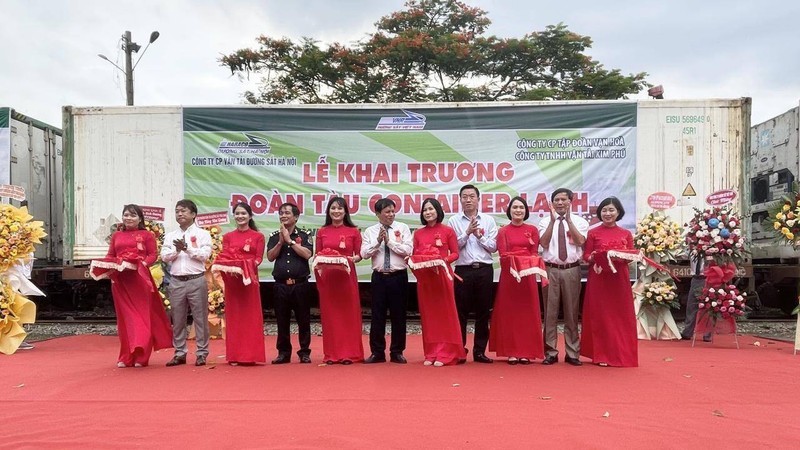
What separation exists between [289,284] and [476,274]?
1.65 metres

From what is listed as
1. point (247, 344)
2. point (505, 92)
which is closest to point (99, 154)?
point (247, 344)

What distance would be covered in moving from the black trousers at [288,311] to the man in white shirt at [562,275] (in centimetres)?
209

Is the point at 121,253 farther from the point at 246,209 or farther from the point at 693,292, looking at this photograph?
the point at 693,292

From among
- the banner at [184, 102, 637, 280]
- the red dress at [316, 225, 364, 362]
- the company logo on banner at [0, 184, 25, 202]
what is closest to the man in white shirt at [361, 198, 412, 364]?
the red dress at [316, 225, 364, 362]

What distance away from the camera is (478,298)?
5609 mm

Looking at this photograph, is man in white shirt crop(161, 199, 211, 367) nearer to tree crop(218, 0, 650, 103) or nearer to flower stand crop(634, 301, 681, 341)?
flower stand crop(634, 301, 681, 341)

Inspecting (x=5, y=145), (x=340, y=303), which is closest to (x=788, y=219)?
(x=340, y=303)

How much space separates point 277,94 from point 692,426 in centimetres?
1457

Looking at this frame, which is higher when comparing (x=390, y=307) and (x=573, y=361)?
(x=390, y=307)

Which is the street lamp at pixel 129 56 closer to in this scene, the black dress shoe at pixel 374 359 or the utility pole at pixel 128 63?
the utility pole at pixel 128 63

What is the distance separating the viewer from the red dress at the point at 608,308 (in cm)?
536

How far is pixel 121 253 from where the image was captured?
5.62 meters

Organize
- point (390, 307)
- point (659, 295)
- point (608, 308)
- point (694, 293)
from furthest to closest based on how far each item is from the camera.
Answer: point (659, 295), point (694, 293), point (390, 307), point (608, 308)

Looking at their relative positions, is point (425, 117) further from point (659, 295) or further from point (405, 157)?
point (659, 295)
